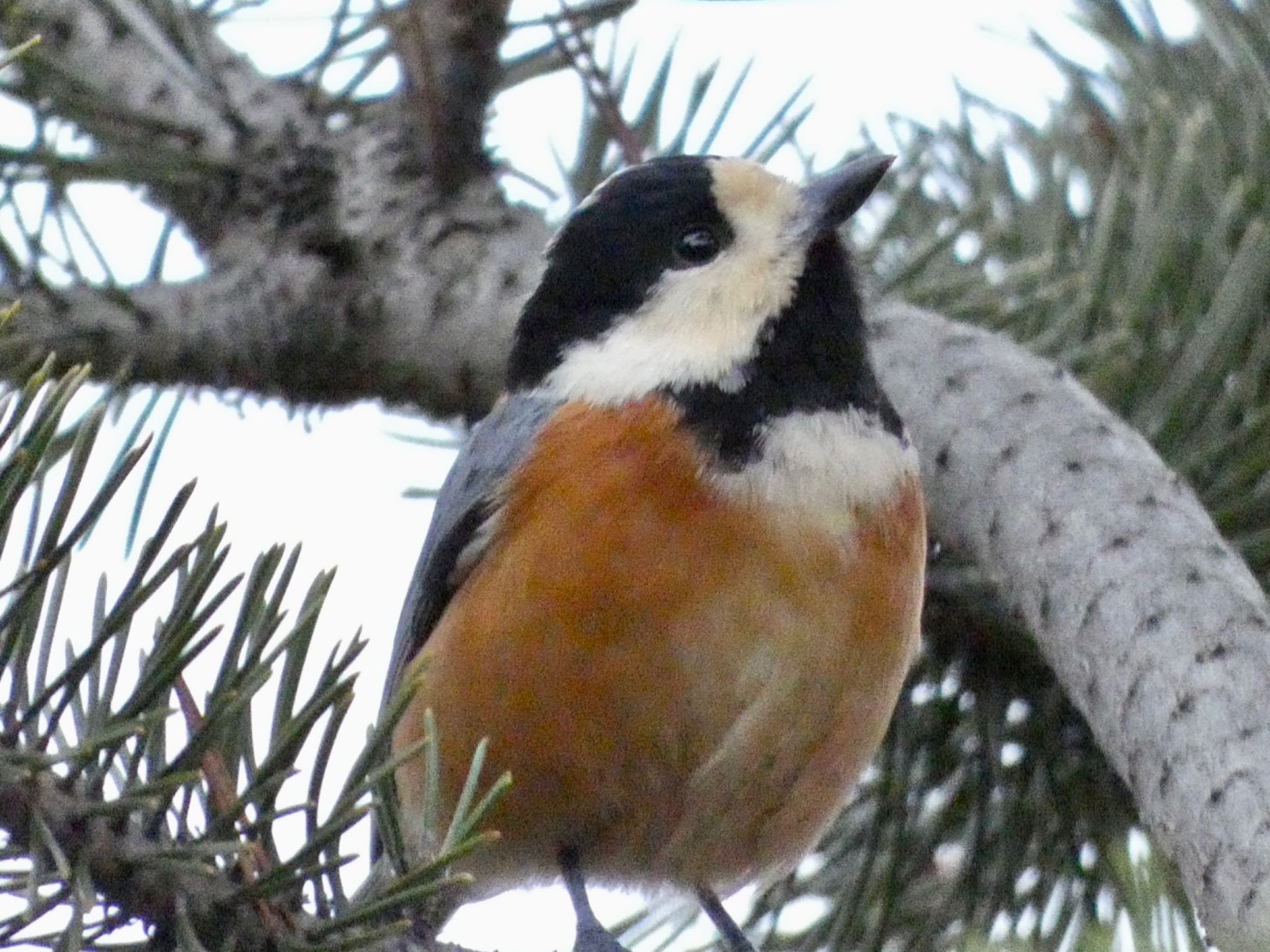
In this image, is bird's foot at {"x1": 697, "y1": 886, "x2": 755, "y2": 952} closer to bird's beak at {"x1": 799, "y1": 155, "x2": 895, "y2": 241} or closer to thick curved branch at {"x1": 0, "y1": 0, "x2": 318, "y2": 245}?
bird's beak at {"x1": 799, "y1": 155, "x2": 895, "y2": 241}

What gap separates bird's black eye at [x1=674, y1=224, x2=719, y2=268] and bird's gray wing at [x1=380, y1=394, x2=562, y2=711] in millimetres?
244

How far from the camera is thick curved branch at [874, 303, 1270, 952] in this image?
112cm

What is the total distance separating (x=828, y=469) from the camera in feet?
6.38

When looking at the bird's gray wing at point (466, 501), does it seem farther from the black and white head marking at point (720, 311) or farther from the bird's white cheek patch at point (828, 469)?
the bird's white cheek patch at point (828, 469)

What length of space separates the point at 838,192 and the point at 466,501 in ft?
1.75

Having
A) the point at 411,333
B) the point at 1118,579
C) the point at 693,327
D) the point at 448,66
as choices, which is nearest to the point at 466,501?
the point at 411,333

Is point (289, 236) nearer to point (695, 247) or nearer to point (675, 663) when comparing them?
point (695, 247)

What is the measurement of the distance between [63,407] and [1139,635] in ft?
2.49

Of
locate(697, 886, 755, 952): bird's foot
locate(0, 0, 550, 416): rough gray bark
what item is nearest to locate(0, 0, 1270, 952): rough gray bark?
locate(0, 0, 550, 416): rough gray bark

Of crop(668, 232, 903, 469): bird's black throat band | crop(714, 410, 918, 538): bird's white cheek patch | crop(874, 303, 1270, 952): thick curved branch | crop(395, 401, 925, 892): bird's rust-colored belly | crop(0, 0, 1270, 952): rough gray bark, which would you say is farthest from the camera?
crop(668, 232, 903, 469): bird's black throat band

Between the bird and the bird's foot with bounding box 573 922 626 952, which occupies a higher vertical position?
the bird

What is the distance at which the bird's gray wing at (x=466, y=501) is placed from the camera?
2045mm

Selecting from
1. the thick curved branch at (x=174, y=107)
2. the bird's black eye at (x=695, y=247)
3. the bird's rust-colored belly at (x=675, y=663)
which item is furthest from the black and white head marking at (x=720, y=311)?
the thick curved branch at (x=174, y=107)

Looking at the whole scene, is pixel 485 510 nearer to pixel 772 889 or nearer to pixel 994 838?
pixel 772 889
